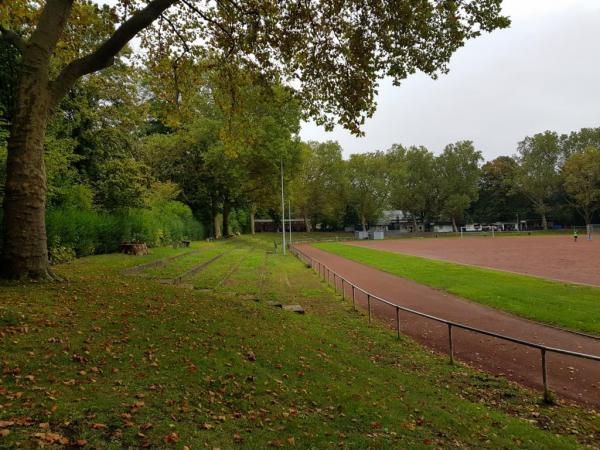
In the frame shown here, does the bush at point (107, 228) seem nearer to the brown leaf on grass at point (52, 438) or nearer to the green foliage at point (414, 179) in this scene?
the brown leaf on grass at point (52, 438)

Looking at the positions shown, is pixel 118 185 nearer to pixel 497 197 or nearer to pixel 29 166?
pixel 29 166

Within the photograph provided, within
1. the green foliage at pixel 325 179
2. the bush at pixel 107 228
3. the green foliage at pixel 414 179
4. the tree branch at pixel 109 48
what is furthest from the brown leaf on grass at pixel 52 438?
the green foliage at pixel 414 179

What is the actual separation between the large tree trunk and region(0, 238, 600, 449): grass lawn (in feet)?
2.12

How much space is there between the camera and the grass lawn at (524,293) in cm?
1141

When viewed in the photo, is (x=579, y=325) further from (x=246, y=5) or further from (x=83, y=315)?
(x=246, y=5)

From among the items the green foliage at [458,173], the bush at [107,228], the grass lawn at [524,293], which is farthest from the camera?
the green foliage at [458,173]

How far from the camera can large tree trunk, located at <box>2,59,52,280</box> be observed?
7289mm

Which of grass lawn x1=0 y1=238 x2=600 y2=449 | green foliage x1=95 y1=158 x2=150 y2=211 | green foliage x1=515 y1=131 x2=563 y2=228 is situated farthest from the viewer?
green foliage x1=515 y1=131 x2=563 y2=228

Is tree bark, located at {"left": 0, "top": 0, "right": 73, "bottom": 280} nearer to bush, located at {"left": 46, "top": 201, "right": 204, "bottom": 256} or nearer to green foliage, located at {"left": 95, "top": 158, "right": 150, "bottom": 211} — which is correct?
bush, located at {"left": 46, "top": 201, "right": 204, "bottom": 256}

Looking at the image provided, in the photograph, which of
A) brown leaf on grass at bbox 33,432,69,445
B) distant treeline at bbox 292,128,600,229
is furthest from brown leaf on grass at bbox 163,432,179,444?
distant treeline at bbox 292,128,600,229

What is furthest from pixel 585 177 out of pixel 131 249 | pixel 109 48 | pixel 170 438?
pixel 170 438

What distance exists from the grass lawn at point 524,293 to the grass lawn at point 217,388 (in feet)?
18.0

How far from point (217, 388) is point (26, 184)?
18.3 feet

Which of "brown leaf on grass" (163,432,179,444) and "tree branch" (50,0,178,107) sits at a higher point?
"tree branch" (50,0,178,107)
